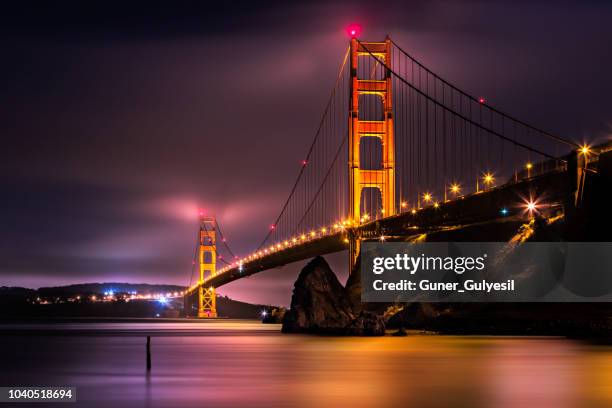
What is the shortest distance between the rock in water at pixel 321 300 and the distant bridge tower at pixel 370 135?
661cm

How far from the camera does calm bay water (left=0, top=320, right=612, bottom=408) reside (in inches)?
942

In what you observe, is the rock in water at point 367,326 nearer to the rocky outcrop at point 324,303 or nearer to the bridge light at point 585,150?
the rocky outcrop at point 324,303

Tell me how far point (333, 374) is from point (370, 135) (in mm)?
47586

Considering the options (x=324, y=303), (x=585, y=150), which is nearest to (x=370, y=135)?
(x=324, y=303)

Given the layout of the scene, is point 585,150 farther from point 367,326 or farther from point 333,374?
point 333,374

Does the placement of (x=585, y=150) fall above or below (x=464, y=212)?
above

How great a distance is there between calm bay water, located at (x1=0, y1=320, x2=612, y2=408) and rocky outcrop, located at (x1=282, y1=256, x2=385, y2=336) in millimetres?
13832

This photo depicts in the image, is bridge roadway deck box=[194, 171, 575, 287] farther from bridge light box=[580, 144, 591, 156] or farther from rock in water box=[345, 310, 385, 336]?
rock in water box=[345, 310, 385, 336]

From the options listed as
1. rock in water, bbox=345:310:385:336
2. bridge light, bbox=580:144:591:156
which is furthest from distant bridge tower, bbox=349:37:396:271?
bridge light, bbox=580:144:591:156

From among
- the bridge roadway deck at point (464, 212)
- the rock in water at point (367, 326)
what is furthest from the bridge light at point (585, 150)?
the rock in water at point (367, 326)

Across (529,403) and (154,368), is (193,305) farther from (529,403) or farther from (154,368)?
(529,403)

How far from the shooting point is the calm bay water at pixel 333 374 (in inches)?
942

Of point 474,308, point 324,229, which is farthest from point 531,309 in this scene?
point 324,229

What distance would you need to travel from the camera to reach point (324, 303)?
217ft
